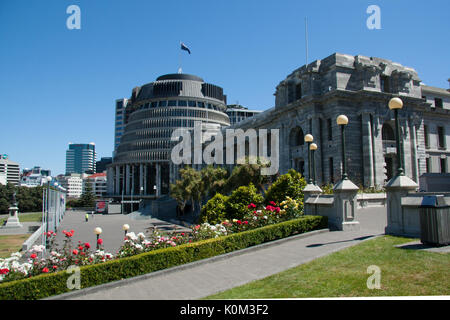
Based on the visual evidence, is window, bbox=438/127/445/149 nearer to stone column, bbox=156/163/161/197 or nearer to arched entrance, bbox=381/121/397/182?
arched entrance, bbox=381/121/397/182

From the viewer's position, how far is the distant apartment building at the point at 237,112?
151 meters

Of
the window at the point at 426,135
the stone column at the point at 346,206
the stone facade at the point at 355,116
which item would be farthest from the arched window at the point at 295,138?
the stone column at the point at 346,206

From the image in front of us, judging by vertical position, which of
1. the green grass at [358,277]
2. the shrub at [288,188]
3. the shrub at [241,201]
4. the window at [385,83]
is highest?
the window at [385,83]

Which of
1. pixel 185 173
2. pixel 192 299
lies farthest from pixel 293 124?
pixel 192 299

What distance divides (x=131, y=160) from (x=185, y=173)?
71.4m

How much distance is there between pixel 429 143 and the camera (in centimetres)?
4275

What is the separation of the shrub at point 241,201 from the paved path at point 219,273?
9930mm

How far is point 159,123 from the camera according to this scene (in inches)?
4382

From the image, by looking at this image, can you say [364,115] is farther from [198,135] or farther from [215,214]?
[198,135]

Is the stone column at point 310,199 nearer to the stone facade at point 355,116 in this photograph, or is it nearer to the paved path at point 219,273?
the paved path at point 219,273

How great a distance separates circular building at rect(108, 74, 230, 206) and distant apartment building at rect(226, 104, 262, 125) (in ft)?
99.9

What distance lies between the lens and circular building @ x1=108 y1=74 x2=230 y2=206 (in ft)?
361

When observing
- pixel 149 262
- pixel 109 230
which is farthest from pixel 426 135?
pixel 149 262

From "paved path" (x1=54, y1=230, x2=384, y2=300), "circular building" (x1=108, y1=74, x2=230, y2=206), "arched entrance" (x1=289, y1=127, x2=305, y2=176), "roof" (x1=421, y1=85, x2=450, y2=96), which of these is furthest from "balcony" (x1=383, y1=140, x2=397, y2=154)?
"circular building" (x1=108, y1=74, x2=230, y2=206)
